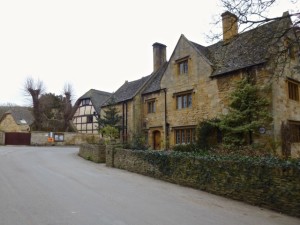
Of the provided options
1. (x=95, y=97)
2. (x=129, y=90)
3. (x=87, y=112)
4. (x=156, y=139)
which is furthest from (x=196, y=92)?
(x=95, y=97)

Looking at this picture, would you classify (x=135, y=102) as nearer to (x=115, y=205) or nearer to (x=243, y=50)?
(x=243, y=50)

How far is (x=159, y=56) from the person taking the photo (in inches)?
1144

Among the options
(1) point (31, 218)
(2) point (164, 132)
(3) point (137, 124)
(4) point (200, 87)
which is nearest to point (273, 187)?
(1) point (31, 218)

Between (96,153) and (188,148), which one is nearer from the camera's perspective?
(188,148)

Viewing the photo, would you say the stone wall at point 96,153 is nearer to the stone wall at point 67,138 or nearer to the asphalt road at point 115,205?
the asphalt road at point 115,205

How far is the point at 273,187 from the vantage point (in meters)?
8.01

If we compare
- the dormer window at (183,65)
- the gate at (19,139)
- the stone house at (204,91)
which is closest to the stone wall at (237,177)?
the stone house at (204,91)

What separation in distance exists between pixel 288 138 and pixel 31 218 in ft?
47.5

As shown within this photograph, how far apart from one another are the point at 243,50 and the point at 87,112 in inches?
1271

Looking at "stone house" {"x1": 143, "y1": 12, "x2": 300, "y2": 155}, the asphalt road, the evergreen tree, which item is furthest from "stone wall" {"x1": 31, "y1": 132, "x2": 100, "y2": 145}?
the asphalt road

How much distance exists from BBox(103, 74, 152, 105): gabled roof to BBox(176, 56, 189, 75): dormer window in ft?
18.5

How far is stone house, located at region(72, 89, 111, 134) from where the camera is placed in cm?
4062

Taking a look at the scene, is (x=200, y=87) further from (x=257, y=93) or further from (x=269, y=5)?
(x=269, y=5)

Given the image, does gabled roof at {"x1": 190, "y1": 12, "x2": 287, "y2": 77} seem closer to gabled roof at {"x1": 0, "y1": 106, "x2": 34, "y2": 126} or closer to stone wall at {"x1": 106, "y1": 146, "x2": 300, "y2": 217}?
stone wall at {"x1": 106, "y1": 146, "x2": 300, "y2": 217}
